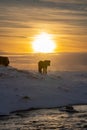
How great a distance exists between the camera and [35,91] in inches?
1638

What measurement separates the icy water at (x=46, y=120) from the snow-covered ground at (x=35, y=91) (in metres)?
2.02

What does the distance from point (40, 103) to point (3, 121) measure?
8.10 m

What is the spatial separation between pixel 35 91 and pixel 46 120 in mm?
10280

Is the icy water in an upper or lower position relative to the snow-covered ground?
lower

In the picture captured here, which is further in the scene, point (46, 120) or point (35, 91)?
point (35, 91)

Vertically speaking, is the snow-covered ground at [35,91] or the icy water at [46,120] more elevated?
the snow-covered ground at [35,91]

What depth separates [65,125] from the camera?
29578 mm

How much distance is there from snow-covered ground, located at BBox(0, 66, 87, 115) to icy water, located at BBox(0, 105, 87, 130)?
2.02m

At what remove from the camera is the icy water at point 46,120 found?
95.3ft

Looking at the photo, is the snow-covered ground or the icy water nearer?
the icy water

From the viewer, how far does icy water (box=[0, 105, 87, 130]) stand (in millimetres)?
29047

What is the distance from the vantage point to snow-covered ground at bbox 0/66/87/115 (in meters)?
37.9

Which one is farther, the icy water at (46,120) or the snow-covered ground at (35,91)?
the snow-covered ground at (35,91)

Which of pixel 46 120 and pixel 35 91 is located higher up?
pixel 35 91
